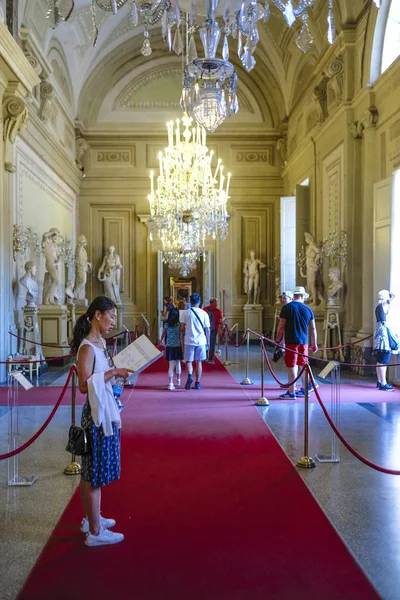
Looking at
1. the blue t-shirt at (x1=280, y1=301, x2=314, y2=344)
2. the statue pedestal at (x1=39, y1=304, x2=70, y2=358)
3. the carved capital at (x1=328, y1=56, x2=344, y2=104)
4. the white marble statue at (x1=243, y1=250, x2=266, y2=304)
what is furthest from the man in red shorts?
the white marble statue at (x1=243, y1=250, x2=266, y2=304)

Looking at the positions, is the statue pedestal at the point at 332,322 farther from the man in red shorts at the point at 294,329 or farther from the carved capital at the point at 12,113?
the carved capital at the point at 12,113

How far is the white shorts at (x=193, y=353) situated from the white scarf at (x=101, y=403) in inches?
189

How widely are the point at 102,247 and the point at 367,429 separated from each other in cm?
1244

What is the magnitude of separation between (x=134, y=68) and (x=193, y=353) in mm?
11793

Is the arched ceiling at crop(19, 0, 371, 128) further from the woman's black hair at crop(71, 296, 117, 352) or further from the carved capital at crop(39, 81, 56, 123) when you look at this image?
the woman's black hair at crop(71, 296, 117, 352)

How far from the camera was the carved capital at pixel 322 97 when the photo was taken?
11.7 meters

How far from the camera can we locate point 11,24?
9.47 m

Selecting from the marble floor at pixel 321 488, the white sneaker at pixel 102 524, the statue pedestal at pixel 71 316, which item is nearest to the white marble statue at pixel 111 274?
the statue pedestal at pixel 71 316

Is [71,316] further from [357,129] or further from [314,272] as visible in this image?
[357,129]

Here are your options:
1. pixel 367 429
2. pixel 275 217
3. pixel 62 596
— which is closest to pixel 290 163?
pixel 275 217

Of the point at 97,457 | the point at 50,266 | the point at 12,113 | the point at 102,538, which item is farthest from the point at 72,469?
the point at 50,266

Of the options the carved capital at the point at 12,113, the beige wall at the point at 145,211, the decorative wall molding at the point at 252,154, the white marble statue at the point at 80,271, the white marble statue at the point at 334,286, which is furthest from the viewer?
→ the decorative wall molding at the point at 252,154

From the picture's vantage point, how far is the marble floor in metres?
2.93

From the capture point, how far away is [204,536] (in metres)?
3.18
